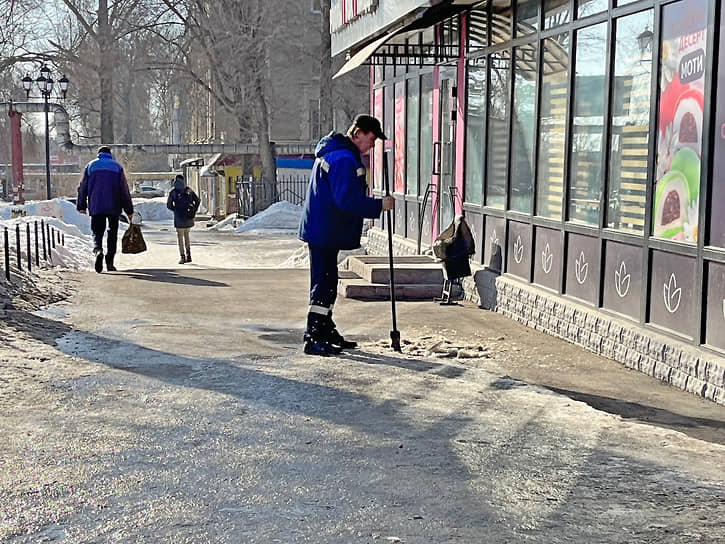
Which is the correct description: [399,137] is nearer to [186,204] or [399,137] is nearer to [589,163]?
[186,204]

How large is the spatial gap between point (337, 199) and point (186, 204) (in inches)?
426

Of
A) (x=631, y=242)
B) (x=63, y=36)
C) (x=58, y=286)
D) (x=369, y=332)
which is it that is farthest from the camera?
(x=63, y=36)

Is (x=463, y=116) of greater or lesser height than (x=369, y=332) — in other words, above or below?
above

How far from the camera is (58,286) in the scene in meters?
12.1

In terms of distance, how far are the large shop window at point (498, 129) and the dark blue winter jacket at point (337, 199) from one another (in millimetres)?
3486

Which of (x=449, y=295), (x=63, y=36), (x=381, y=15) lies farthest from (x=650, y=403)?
(x=63, y=36)

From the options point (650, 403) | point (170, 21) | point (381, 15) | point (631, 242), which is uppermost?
point (170, 21)

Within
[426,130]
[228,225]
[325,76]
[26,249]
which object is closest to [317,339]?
[426,130]

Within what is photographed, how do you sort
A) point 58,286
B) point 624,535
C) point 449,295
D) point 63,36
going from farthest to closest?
1. point 63,36
2. point 58,286
3. point 449,295
4. point 624,535

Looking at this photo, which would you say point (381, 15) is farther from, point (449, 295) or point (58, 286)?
point (58, 286)

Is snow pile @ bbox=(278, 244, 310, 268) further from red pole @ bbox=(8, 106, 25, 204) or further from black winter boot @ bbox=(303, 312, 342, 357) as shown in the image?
red pole @ bbox=(8, 106, 25, 204)

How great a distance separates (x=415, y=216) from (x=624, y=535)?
10.9 metres

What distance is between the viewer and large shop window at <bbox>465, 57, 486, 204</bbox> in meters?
11.8

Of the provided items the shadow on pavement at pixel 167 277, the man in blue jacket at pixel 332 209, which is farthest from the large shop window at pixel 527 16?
the shadow on pavement at pixel 167 277
